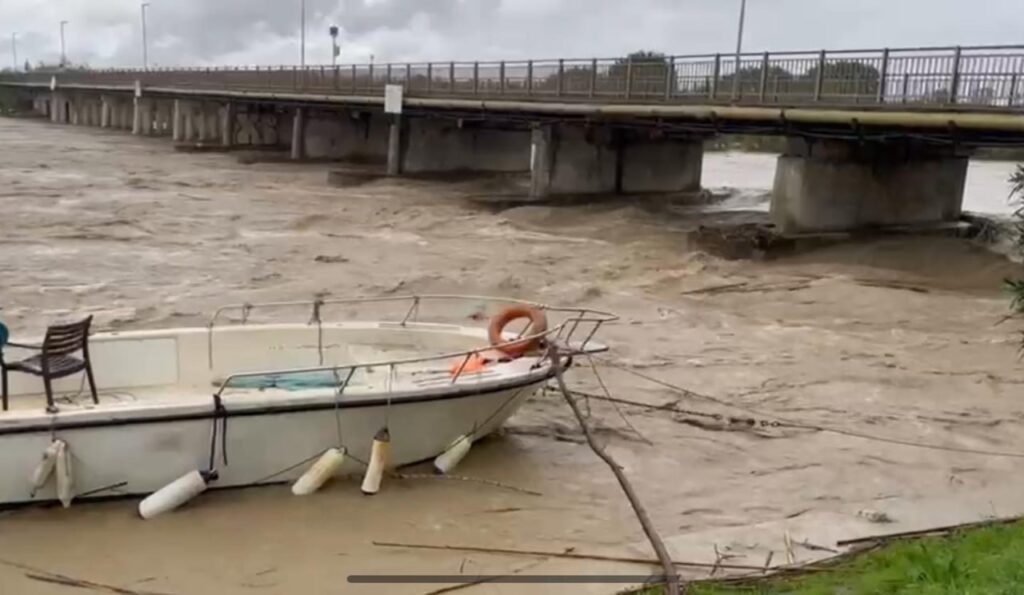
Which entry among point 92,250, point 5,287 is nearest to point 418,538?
point 5,287

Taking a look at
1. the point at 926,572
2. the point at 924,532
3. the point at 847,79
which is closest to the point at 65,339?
the point at 926,572

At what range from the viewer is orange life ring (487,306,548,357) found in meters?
11.5

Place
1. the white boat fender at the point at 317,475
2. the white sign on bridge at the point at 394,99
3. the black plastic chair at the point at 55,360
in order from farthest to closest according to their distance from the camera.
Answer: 1. the white sign on bridge at the point at 394,99
2. the white boat fender at the point at 317,475
3. the black plastic chair at the point at 55,360

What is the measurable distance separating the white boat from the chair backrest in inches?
21.2

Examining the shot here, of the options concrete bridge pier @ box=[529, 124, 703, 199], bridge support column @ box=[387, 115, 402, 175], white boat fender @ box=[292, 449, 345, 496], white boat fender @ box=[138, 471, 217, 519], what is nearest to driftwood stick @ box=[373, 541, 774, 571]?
white boat fender @ box=[292, 449, 345, 496]

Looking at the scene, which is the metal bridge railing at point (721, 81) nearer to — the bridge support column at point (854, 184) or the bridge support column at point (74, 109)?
the bridge support column at point (854, 184)

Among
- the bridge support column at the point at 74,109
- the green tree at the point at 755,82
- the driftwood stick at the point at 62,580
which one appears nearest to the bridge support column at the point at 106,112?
the bridge support column at the point at 74,109

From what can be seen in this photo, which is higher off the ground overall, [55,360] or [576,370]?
[55,360]

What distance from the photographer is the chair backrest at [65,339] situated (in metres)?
9.61

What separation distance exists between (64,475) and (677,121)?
23.6 m

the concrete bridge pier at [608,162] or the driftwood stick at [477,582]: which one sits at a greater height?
the concrete bridge pier at [608,162]

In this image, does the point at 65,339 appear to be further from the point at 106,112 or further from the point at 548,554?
the point at 106,112

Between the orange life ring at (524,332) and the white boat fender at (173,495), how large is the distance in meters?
3.40

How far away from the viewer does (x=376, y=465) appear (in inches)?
392
